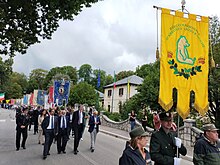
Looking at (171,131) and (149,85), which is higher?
(149,85)

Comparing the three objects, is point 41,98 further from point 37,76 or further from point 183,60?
point 37,76

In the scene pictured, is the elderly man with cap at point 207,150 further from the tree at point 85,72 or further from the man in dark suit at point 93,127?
the tree at point 85,72

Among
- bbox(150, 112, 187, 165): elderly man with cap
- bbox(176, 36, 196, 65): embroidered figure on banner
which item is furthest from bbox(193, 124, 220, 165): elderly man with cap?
bbox(176, 36, 196, 65): embroidered figure on banner

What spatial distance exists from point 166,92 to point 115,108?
4893cm

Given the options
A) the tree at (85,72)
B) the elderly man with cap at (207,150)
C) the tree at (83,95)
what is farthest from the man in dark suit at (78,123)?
the tree at (85,72)

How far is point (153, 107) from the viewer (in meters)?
24.2

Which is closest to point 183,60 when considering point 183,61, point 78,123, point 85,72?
point 183,61

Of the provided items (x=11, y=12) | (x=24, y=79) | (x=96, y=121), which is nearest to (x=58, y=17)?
(x=11, y=12)

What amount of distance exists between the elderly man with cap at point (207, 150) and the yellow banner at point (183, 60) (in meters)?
2.19

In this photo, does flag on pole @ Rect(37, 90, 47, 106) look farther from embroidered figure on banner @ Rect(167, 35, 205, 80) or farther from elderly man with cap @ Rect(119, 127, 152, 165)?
elderly man with cap @ Rect(119, 127, 152, 165)

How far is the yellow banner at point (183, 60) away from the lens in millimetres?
6398

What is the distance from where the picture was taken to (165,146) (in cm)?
396

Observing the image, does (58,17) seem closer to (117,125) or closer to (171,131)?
(171,131)

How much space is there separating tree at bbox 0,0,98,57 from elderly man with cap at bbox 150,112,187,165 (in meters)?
6.80
